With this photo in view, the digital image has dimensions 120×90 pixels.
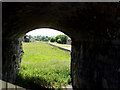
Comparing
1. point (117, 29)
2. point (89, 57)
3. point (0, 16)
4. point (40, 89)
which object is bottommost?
point (40, 89)

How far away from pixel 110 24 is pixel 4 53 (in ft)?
9.57

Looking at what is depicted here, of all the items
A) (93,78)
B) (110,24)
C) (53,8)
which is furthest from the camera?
(93,78)

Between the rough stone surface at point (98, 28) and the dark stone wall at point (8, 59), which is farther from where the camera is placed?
the dark stone wall at point (8, 59)

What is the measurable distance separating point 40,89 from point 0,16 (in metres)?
3.75

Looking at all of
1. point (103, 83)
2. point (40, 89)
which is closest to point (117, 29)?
point (103, 83)

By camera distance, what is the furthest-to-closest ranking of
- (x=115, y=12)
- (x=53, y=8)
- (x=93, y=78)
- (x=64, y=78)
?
(x=64, y=78)
(x=93, y=78)
(x=53, y=8)
(x=115, y=12)

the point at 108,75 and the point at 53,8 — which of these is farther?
the point at 53,8

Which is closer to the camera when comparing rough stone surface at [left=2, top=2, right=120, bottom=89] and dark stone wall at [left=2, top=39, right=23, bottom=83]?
rough stone surface at [left=2, top=2, right=120, bottom=89]

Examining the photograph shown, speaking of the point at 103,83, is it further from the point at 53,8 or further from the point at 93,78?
the point at 53,8

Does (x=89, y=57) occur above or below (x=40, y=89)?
above

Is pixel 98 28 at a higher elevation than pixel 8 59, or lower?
higher

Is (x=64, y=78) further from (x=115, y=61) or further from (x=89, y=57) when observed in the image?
(x=115, y=61)

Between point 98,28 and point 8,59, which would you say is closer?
point 98,28

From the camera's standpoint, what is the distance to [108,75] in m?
2.98
